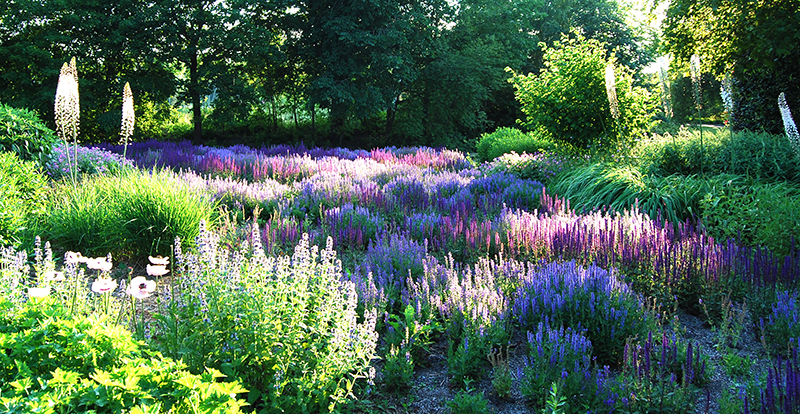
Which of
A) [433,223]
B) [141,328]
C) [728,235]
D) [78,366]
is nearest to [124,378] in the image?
[78,366]

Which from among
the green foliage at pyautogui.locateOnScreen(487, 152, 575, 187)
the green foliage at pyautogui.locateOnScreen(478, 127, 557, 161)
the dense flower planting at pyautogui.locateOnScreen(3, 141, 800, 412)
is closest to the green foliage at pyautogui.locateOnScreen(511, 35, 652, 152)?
the green foliage at pyautogui.locateOnScreen(487, 152, 575, 187)

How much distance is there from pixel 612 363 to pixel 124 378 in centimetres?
265

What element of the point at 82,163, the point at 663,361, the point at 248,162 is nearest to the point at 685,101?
the point at 248,162

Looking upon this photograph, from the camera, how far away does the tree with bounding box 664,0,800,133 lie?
31.3ft

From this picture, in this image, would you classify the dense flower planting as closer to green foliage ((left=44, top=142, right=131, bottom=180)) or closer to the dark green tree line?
green foliage ((left=44, top=142, right=131, bottom=180))

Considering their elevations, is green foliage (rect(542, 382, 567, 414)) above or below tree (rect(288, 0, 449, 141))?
below

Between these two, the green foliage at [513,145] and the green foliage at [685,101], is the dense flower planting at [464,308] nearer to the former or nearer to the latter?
the green foliage at [513,145]

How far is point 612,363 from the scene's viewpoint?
3166mm

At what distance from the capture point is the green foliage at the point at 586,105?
31.3ft

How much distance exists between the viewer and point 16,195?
235 inches

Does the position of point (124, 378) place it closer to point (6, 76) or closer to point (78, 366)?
point (78, 366)

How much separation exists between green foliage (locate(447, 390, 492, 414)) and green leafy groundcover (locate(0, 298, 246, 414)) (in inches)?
42.6

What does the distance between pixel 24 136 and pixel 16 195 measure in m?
1.80

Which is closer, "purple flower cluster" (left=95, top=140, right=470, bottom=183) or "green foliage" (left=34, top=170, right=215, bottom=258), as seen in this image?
"green foliage" (left=34, top=170, right=215, bottom=258)
